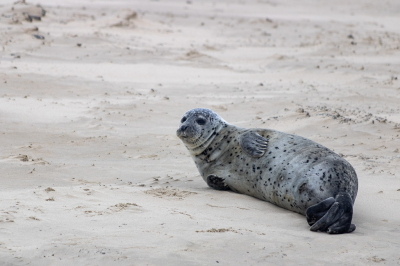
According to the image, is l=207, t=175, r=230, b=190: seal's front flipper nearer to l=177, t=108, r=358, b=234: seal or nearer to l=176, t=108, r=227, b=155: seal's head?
l=177, t=108, r=358, b=234: seal

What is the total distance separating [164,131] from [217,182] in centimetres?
269

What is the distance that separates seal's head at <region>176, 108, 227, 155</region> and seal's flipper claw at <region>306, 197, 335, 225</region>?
1654 mm

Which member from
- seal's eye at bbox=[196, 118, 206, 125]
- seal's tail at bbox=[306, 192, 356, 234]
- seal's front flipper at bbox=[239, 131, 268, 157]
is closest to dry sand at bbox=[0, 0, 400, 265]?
seal's tail at bbox=[306, 192, 356, 234]

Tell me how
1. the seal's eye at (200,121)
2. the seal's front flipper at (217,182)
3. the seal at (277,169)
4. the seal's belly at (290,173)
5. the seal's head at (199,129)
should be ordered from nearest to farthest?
the seal at (277,169) → the seal's belly at (290,173) → the seal's front flipper at (217,182) → the seal's head at (199,129) → the seal's eye at (200,121)

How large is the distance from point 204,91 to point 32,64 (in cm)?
354

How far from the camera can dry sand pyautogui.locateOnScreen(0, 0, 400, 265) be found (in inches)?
122

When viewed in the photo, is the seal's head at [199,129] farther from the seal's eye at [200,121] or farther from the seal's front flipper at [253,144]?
the seal's front flipper at [253,144]

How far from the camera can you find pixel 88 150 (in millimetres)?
6324

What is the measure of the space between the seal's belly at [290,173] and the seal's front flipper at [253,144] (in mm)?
53

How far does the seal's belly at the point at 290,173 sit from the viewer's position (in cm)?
387

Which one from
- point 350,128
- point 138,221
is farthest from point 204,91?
point 138,221

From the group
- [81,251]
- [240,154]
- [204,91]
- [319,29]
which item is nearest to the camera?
[81,251]

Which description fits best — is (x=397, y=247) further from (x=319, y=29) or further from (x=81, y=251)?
(x=319, y=29)

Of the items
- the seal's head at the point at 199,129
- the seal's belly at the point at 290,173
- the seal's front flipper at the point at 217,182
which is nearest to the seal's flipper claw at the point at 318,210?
the seal's belly at the point at 290,173
